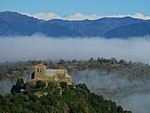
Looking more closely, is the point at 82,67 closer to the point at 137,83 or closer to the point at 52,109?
the point at 137,83

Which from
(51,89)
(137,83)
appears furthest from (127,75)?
(51,89)

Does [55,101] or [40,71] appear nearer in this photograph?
[55,101]

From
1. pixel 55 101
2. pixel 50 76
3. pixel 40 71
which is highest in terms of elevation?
pixel 40 71

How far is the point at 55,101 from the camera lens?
51250 millimetres

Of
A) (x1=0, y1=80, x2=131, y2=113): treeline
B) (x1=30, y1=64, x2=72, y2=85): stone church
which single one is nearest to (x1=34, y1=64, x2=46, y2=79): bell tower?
(x1=30, y1=64, x2=72, y2=85): stone church

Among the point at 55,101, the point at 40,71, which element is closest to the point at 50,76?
the point at 40,71

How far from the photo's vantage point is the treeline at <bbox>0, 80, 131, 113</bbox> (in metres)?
46.4

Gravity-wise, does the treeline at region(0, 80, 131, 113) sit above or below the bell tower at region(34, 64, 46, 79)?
below

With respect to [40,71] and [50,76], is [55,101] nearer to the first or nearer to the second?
[50,76]

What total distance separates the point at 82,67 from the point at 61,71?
327ft

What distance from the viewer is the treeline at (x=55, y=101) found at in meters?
46.4

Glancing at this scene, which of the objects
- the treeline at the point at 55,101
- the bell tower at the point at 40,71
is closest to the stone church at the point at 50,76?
the bell tower at the point at 40,71

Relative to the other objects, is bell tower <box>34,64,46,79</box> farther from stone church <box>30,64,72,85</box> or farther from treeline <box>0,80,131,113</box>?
treeline <box>0,80,131,113</box>

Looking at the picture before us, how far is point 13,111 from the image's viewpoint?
1720 inches
